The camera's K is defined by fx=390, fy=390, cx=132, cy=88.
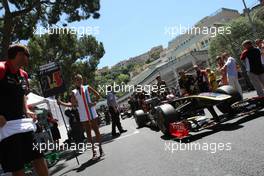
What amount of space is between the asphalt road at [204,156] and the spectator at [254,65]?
5.80 ft

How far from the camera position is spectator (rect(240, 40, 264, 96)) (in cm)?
951

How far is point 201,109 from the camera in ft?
27.7

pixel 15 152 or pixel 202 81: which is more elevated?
pixel 202 81

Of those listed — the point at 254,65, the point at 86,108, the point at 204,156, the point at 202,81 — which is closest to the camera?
the point at 204,156

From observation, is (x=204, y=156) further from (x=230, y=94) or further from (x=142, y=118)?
(x=142, y=118)

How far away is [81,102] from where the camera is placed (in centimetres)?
914

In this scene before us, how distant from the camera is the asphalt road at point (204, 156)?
4.69m

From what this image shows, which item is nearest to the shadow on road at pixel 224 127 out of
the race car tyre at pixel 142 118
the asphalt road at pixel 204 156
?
the asphalt road at pixel 204 156

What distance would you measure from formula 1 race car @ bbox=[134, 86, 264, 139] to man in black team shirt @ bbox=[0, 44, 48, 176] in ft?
13.2

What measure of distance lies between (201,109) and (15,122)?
5.29m

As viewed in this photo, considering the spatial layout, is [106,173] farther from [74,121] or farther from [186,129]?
[74,121]

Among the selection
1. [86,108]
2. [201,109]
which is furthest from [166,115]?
[86,108]

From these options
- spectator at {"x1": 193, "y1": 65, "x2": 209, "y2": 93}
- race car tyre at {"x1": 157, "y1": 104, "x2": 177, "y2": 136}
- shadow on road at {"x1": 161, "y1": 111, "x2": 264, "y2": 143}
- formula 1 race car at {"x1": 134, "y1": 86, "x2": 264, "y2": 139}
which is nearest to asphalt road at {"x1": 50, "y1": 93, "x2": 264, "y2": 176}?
shadow on road at {"x1": 161, "y1": 111, "x2": 264, "y2": 143}

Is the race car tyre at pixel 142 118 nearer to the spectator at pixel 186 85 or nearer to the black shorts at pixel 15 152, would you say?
the spectator at pixel 186 85
